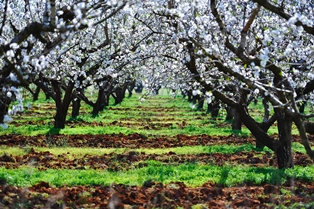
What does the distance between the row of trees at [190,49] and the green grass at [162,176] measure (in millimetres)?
1328

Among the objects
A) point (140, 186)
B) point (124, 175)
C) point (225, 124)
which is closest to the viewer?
point (140, 186)

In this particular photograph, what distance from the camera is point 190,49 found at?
41.9ft

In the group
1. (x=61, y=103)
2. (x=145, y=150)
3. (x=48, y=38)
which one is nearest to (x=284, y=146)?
(x=145, y=150)

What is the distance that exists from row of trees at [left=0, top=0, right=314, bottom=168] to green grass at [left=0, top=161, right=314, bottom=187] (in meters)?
1.33

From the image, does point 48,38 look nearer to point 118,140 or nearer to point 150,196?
point 150,196

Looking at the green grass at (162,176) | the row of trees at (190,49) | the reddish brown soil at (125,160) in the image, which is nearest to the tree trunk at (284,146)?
the row of trees at (190,49)

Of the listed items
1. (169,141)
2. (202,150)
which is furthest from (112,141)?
(202,150)

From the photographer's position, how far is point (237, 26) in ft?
48.5

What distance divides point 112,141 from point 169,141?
7.50ft

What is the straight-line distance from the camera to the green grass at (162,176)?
11355mm

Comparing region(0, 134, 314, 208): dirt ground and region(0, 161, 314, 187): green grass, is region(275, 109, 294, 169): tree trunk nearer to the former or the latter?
region(0, 161, 314, 187): green grass

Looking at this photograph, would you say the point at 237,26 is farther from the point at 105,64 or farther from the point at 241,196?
the point at 105,64

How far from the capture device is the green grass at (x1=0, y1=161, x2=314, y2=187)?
37.3 ft

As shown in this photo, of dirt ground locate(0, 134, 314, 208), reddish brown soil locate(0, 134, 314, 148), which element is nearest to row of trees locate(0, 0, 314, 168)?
dirt ground locate(0, 134, 314, 208)
